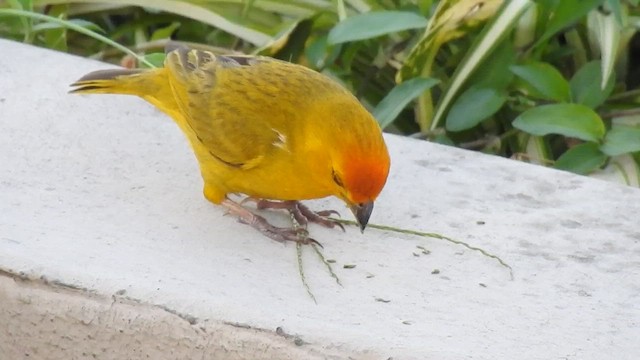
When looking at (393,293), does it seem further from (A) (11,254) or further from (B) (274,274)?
(A) (11,254)

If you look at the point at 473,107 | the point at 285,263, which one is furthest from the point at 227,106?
the point at 473,107

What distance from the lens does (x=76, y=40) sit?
461 cm

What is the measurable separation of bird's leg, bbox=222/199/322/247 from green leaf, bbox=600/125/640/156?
1.09 metres

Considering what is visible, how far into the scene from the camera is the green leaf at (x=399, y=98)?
362 cm

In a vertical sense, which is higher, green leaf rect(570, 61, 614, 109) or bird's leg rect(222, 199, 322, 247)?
green leaf rect(570, 61, 614, 109)

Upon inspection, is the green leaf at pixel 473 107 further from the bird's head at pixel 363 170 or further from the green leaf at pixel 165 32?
the green leaf at pixel 165 32

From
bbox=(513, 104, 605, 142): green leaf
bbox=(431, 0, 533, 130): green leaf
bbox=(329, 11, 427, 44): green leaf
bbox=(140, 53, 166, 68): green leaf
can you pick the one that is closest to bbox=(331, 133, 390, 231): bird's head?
bbox=(513, 104, 605, 142): green leaf

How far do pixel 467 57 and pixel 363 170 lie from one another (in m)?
1.38

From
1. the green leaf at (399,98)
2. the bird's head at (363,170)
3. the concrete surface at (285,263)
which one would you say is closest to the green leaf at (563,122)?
the concrete surface at (285,263)

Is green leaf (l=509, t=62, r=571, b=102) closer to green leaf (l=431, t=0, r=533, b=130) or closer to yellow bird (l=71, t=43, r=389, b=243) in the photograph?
green leaf (l=431, t=0, r=533, b=130)

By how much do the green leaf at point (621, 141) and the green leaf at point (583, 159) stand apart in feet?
0.13

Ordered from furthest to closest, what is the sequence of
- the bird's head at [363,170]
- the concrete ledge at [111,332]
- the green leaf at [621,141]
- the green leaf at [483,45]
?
the green leaf at [483,45]
the green leaf at [621,141]
the bird's head at [363,170]
the concrete ledge at [111,332]

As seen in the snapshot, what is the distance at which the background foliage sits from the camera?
3592 millimetres

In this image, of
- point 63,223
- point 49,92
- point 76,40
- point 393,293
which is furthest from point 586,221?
point 76,40
